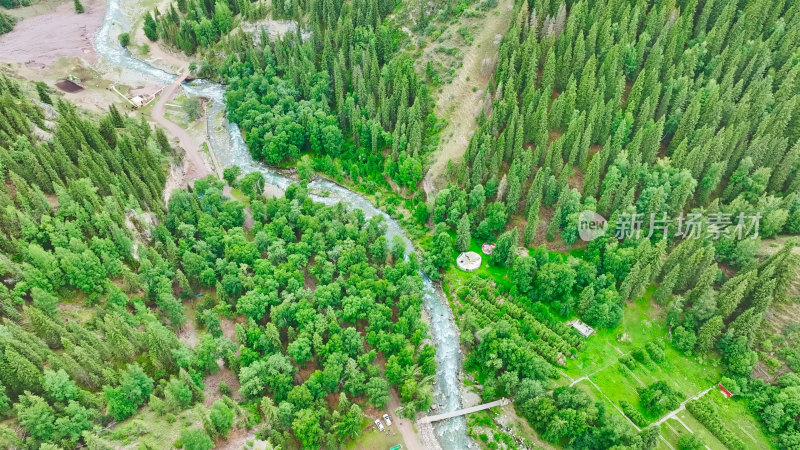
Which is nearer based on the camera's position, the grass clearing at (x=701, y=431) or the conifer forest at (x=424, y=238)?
the grass clearing at (x=701, y=431)

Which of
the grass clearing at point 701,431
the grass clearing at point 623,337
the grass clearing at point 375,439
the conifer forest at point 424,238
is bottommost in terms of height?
the grass clearing at point 375,439

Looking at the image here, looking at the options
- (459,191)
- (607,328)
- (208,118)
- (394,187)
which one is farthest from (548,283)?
(208,118)

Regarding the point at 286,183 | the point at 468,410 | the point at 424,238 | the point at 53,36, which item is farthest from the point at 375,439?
the point at 53,36

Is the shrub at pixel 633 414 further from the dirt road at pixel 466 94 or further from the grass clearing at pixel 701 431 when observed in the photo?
the dirt road at pixel 466 94

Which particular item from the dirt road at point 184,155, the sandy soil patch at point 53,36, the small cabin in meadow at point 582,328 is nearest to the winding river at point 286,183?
the sandy soil patch at point 53,36

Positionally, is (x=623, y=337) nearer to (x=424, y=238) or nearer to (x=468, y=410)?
(x=468, y=410)

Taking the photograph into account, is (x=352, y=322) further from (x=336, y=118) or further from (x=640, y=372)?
(x=336, y=118)

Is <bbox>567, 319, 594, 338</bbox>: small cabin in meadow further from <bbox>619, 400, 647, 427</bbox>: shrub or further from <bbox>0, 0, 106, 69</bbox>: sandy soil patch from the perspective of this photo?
<bbox>0, 0, 106, 69</bbox>: sandy soil patch
